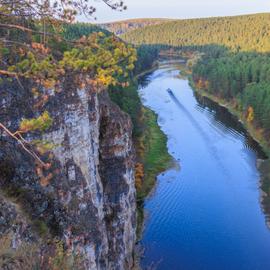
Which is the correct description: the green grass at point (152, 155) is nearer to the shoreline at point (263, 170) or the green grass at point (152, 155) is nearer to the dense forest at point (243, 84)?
the shoreline at point (263, 170)

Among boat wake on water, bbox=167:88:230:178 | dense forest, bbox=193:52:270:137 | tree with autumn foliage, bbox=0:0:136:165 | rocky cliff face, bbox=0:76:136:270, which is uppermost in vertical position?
tree with autumn foliage, bbox=0:0:136:165

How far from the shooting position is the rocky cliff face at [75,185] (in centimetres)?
1627

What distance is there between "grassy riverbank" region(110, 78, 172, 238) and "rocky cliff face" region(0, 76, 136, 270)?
1268 centimetres

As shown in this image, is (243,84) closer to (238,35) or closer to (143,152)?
(143,152)

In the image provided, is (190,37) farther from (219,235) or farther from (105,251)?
(105,251)

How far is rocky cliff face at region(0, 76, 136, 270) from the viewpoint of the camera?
1627 cm

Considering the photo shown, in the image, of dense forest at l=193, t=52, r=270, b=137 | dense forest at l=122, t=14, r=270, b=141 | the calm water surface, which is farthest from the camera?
dense forest at l=122, t=14, r=270, b=141

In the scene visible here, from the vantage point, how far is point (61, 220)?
18.1 meters

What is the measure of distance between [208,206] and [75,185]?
25158 millimetres

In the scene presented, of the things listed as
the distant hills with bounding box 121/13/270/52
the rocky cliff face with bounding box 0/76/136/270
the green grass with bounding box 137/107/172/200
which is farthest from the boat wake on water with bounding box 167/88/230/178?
the distant hills with bounding box 121/13/270/52

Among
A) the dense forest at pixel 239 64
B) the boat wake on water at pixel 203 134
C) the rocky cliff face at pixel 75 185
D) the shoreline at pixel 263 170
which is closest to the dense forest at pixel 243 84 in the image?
the dense forest at pixel 239 64

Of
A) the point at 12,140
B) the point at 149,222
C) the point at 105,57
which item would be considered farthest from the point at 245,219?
the point at 105,57

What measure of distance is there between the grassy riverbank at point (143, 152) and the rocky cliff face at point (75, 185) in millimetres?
12677

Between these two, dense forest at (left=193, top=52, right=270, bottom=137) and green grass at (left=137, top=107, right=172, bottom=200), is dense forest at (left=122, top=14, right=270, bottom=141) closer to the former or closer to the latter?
dense forest at (left=193, top=52, right=270, bottom=137)
